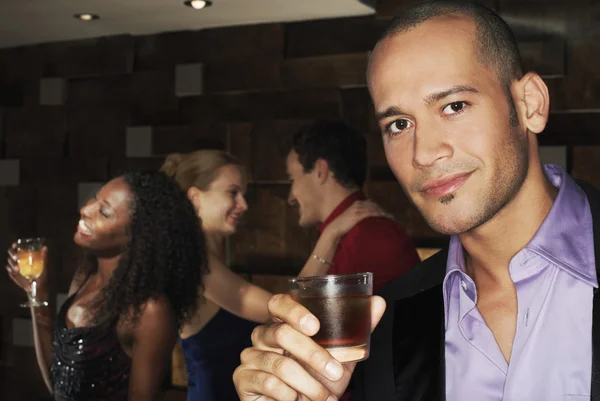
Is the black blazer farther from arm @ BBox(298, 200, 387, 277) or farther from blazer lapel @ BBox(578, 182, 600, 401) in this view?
arm @ BBox(298, 200, 387, 277)

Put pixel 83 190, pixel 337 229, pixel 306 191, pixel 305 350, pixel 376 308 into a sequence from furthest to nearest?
pixel 83 190
pixel 306 191
pixel 337 229
pixel 376 308
pixel 305 350

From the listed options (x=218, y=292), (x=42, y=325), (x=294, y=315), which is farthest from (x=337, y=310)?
(x=42, y=325)

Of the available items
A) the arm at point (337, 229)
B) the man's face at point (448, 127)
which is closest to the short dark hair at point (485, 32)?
the man's face at point (448, 127)

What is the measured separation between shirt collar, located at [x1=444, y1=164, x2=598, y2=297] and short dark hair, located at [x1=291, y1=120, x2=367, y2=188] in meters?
1.76

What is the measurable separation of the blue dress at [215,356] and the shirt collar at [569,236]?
4.99 feet

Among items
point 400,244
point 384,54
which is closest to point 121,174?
point 400,244

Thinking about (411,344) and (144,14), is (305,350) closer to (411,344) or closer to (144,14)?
(411,344)

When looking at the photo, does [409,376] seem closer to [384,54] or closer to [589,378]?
[589,378]

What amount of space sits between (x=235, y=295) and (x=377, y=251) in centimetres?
61

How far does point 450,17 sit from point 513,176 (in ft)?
1.14

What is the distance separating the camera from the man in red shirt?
2.76 m

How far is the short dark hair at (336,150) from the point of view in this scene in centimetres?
316

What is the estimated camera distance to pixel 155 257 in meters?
2.35

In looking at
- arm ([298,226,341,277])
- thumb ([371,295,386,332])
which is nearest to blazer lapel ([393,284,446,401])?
thumb ([371,295,386,332])
